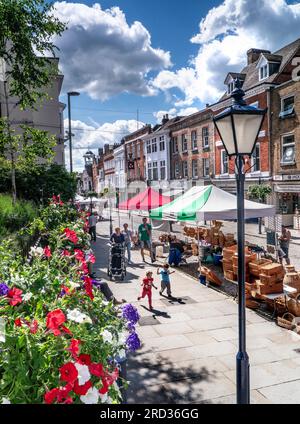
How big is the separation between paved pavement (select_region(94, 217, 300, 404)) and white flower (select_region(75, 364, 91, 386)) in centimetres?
363

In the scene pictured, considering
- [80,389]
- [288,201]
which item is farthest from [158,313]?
[288,201]

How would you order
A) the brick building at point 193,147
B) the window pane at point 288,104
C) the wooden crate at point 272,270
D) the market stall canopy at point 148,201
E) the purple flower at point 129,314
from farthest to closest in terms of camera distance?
the brick building at point 193,147 → the window pane at point 288,104 → the market stall canopy at point 148,201 → the wooden crate at point 272,270 → the purple flower at point 129,314

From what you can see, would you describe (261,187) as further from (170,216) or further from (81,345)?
(81,345)

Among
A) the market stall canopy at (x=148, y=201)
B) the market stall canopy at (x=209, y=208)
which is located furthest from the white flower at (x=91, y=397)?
the market stall canopy at (x=148, y=201)

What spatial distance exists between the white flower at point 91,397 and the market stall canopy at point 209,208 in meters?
9.40

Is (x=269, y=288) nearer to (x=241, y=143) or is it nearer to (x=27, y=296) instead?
(x=241, y=143)

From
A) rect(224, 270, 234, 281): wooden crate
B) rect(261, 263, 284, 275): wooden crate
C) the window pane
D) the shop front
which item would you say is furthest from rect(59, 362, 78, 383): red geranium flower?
the window pane

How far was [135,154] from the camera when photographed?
53875 mm

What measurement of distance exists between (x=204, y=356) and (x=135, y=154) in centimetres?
4914

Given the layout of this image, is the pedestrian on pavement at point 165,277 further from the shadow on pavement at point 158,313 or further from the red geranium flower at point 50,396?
the red geranium flower at point 50,396

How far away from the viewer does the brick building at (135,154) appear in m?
50.9

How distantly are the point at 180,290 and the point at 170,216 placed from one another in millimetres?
3412

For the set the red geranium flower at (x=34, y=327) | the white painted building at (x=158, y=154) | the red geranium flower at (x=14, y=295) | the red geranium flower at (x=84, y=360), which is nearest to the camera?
the red geranium flower at (x=84, y=360)
